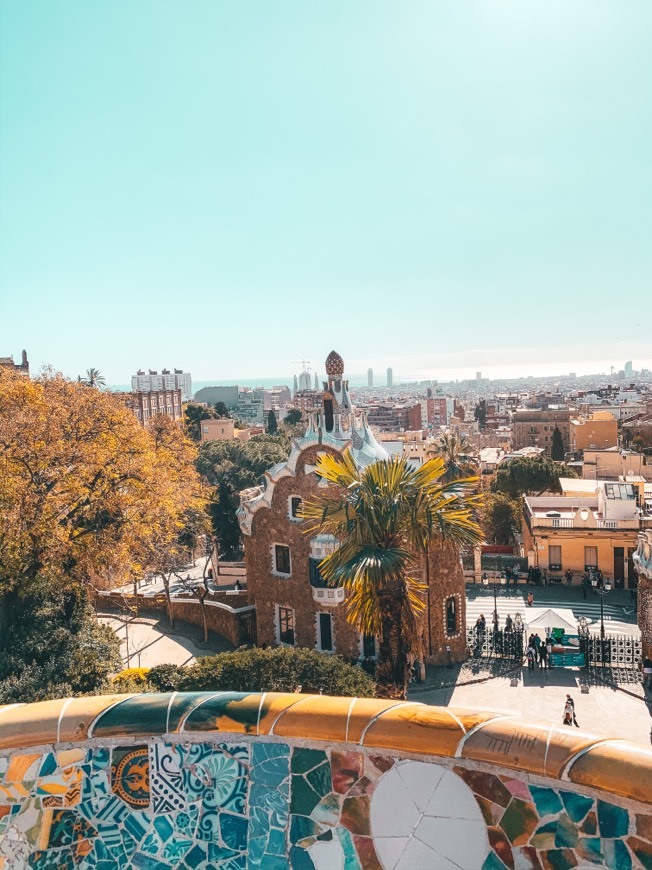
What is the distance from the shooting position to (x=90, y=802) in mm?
4625

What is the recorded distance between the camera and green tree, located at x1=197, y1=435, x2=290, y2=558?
4512 centimetres

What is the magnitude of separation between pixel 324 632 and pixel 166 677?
8469mm

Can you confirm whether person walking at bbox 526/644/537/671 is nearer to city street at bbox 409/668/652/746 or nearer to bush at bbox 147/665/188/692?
city street at bbox 409/668/652/746

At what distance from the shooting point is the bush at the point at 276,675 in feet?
44.2

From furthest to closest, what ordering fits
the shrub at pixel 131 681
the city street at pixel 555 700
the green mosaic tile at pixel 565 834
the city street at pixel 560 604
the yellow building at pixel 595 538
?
the yellow building at pixel 595 538 < the city street at pixel 560 604 < the city street at pixel 555 700 < the shrub at pixel 131 681 < the green mosaic tile at pixel 565 834

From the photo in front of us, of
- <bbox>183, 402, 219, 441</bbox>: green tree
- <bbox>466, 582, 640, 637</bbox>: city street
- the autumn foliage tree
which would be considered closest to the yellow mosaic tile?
the autumn foliage tree

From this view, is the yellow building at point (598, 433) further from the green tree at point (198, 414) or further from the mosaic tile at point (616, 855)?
the mosaic tile at point (616, 855)

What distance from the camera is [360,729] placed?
4.20 metres

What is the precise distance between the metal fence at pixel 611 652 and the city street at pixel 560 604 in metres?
2.85

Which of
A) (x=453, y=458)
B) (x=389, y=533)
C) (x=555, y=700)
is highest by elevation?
(x=389, y=533)

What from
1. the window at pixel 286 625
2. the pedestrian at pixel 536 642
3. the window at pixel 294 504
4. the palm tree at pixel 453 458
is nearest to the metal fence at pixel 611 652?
the pedestrian at pixel 536 642

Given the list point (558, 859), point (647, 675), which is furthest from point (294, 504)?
point (558, 859)

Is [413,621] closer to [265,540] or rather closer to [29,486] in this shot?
[29,486]

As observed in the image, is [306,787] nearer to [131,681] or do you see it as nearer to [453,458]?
[131,681]
